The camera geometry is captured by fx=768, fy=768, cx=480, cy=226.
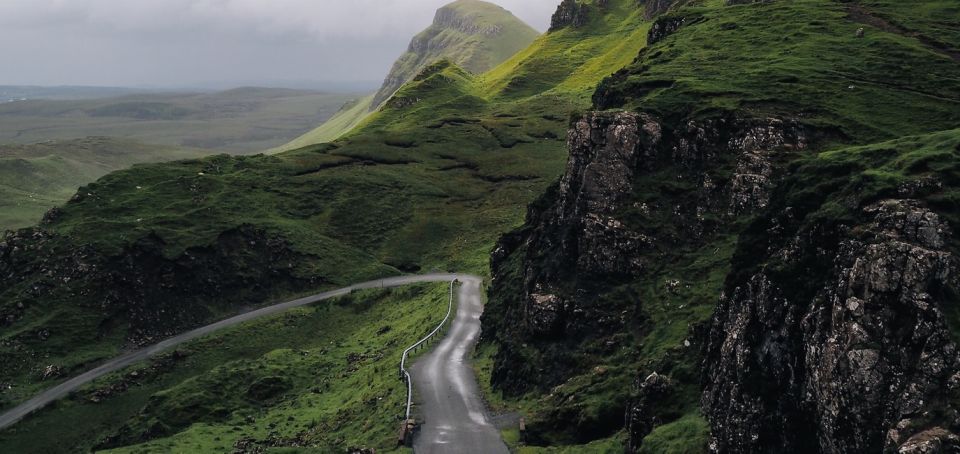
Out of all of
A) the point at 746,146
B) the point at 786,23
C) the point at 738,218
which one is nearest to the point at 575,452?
the point at 738,218

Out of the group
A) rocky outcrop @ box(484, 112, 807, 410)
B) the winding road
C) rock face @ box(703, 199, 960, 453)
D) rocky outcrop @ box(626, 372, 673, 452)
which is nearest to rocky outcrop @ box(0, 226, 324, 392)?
the winding road

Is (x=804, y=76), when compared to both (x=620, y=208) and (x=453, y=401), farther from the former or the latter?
(x=453, y=401)

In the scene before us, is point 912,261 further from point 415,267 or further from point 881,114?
point 415,267

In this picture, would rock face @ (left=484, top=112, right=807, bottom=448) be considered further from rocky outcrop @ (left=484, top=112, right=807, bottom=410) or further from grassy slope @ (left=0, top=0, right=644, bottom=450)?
grassy slope @ (left=0, top=0, right=644, bottom=450)

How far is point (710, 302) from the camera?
49.4 meters

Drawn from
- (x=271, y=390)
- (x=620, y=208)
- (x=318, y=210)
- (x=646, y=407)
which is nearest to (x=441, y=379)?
(x=620, y=208)

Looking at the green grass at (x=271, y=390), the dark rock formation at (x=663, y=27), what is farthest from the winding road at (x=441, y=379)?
the dark rock formation at (x=663, y=27)

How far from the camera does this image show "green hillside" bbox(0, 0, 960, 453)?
129 ft

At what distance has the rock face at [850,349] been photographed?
27.7 m

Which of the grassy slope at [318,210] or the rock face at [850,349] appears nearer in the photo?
the rock face at [850,349]

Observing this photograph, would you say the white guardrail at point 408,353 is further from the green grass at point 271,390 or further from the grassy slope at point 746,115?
the grassy slope at point 746,115

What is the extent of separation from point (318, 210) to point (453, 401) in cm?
9249

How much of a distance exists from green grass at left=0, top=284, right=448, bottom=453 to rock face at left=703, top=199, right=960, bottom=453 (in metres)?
24.4

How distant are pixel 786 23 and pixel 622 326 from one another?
225ft
